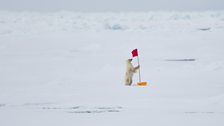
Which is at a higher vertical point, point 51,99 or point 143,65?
point 143,65

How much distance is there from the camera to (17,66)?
17.3 m

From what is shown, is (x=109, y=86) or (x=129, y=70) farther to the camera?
(x=109, y=86)

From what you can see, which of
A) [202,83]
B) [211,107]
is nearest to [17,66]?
[202,83]

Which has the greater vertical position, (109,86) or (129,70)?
(129,70)

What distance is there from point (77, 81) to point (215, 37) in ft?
48.6

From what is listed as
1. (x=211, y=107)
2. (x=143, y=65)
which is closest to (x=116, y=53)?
(x=143, y=65)

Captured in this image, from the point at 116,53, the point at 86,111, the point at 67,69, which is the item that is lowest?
the point at 86,111

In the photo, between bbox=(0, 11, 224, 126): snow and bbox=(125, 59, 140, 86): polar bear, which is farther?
bbox=(125, 59, 140, 86): polar bear

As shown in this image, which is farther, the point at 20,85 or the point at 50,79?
the point at 50,79

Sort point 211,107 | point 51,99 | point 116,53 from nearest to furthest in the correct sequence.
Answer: point 211,107 < point 51,99 < point 116,53

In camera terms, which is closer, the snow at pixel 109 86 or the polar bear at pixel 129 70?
the snow at pixel 109 86

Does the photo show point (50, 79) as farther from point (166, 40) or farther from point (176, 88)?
point (166, 40)

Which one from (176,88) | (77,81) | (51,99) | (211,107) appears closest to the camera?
(211,107)

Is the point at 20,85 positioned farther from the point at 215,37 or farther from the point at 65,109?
the point at 215,37
